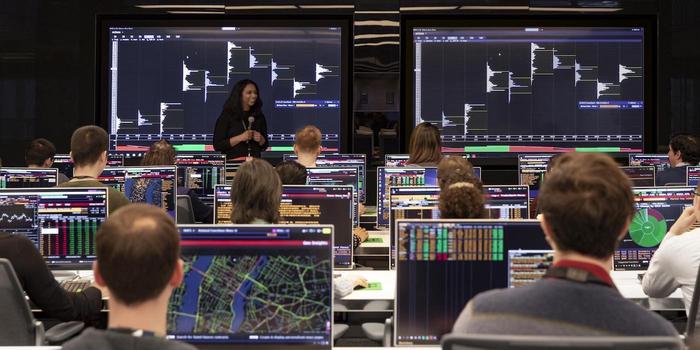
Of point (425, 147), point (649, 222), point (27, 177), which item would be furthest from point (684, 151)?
point (27, 177)

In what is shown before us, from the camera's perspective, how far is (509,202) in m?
5.07

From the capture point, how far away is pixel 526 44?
32.9 ft

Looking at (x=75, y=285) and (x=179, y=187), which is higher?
(x=179, y=187)

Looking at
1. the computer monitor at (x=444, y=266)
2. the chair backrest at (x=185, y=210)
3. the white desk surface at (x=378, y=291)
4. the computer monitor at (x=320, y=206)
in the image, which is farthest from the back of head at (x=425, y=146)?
the computer monitor at (x=444, y=266)

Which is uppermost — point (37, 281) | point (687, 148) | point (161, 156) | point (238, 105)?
point (238, 105)

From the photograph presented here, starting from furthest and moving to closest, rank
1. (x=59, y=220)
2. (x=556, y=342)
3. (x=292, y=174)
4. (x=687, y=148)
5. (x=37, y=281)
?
(x=687, y=148) → (x=292, y=174) → (x=59, y=220) → (x=37, y=281) → (x=556, y=342)

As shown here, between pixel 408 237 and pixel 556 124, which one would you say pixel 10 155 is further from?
pixel 408 237

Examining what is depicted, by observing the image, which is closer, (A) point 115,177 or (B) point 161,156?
(A) point 115,177

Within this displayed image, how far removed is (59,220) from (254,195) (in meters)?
1.32

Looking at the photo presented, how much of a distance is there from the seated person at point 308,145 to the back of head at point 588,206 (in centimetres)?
469

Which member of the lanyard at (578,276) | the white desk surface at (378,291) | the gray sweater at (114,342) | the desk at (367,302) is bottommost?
the desk at (367,302)

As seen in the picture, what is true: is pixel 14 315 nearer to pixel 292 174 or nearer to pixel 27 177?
pixel 292 174

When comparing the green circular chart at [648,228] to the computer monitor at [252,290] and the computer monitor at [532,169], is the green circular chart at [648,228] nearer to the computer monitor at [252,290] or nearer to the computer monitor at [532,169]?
the computer monitor at [252,290]

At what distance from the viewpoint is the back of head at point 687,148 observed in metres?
7.76
